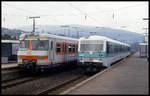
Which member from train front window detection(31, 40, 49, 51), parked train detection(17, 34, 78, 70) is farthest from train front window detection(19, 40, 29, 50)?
train front window detection(31, 40, 49, 51)

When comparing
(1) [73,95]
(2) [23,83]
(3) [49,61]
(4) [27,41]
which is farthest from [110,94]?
(4) [27,41]

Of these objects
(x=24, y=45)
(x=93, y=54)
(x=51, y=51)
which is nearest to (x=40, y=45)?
(x=51, y=51)

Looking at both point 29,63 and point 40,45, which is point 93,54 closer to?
point 40,45

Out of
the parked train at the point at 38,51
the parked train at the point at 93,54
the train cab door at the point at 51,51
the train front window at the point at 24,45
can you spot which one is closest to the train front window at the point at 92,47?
the parked train at the point at 93,54

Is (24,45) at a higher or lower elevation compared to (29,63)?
higher

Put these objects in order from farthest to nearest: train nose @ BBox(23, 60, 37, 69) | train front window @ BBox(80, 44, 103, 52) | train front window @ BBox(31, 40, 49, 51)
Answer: train front window @ BBox(80, 44, 103, 52) → train front window @ BBox(31, 40, 49, 51) → train nose @ BBox(23, 60, 37, 69)

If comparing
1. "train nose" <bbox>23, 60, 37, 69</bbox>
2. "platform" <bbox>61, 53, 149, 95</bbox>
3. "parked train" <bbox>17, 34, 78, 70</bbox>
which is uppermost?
"parked train" <bbox>17, 34, 78, 70</bbox>

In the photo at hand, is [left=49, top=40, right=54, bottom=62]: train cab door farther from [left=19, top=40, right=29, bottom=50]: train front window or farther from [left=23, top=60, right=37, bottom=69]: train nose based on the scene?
[left=19, top=40, right=29, bottom=50]: train front window

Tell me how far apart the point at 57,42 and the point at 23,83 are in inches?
196

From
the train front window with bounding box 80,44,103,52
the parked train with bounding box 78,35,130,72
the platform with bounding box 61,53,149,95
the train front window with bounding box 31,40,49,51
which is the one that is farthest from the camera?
the train front window with bounding box 80,44,103,52

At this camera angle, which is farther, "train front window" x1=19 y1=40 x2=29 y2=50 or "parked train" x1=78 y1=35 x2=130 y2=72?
"parked train" x1=78 y1=35 x2=130 y2=72

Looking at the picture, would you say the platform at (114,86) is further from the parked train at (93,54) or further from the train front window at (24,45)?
the train front window at (24,45)

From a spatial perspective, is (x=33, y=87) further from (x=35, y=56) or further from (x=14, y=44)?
(x=14, y=44)

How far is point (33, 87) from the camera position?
12539mm
